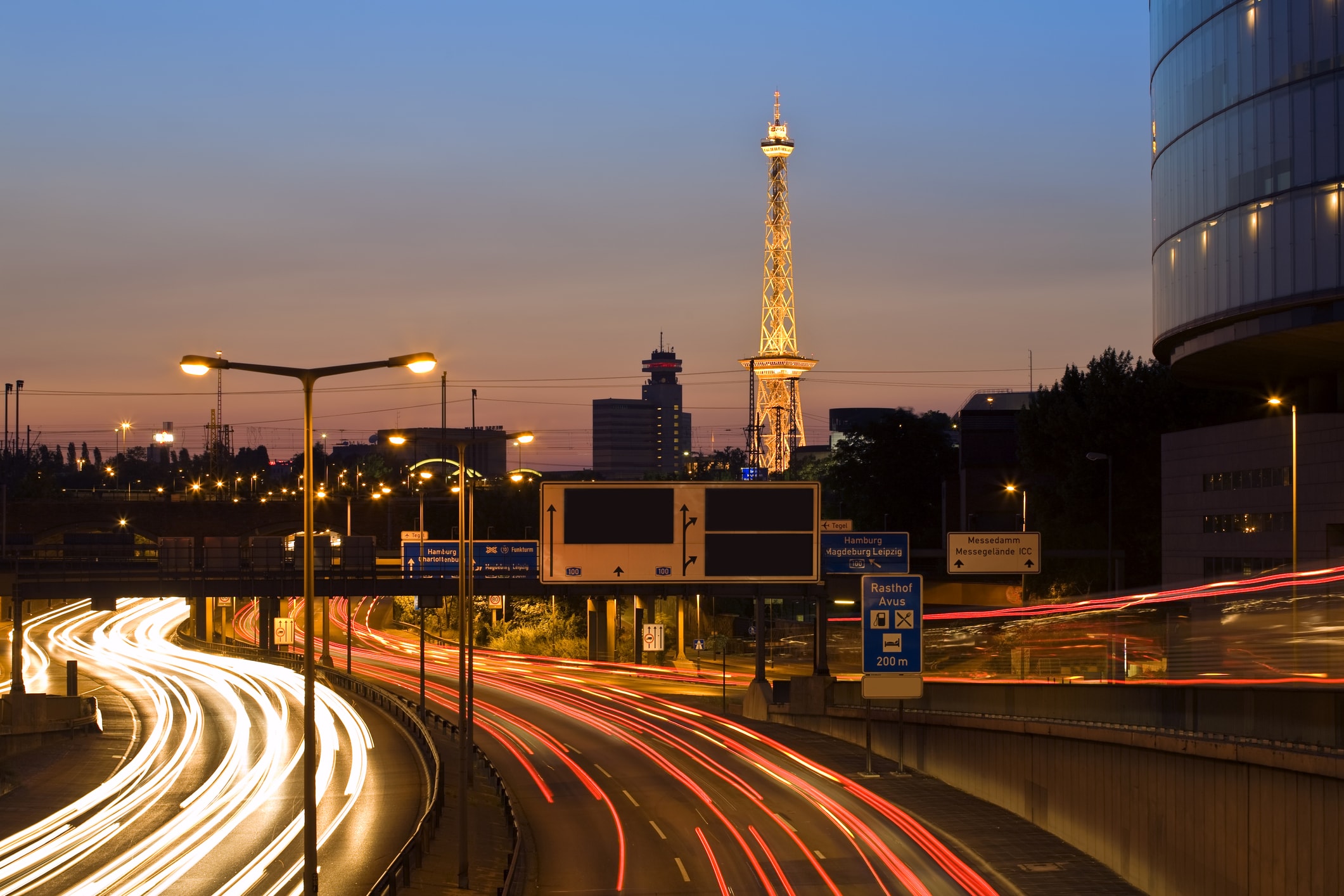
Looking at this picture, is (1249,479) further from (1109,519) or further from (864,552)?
(864,552)

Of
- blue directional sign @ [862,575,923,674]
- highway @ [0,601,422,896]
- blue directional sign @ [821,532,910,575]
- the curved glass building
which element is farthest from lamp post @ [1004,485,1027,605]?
highway @ [0,601,422,896]

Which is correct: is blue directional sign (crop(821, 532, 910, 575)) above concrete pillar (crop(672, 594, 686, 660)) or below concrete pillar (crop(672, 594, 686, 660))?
above

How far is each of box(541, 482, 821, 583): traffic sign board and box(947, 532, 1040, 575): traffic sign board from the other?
15.6 metres

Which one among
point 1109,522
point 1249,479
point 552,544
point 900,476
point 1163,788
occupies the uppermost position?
point 900,476

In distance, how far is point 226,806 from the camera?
37.3 m

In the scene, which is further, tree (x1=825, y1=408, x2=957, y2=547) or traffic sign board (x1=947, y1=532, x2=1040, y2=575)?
tree (x1=825, y1=408, x2=957, y2=547)

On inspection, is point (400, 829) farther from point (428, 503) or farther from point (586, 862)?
point (428, 503)

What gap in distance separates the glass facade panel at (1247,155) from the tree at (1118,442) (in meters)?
21.1

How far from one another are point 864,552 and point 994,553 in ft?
15.0

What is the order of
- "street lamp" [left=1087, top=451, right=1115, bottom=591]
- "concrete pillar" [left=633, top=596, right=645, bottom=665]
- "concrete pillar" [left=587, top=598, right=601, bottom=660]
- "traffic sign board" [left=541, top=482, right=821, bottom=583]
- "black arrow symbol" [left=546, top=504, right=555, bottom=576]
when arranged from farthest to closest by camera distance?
"concrete pillar" [left=587, top=598, right=601, bottom=660] < "concrete pillar" [left=633, top=596, right=645, bottom=665] < "street lamp" [left=1087, top=451, right=1115, bottom=591] < "traffic sign board" [left=541, top=482, right=821, bottom=583] < "black arrow symbol" [left=546, top=504, right=555, bottom=576]

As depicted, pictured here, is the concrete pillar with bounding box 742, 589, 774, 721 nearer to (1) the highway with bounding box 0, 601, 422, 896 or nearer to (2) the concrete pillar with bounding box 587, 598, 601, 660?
(1) the highway with bounding box 0, 601, 422, 896

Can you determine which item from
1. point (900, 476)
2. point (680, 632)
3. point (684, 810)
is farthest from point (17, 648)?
point (900, 476)

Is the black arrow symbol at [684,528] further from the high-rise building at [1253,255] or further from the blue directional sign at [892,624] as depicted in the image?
the high-rise building at [1253,255]

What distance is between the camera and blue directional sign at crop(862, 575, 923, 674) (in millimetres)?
38125
